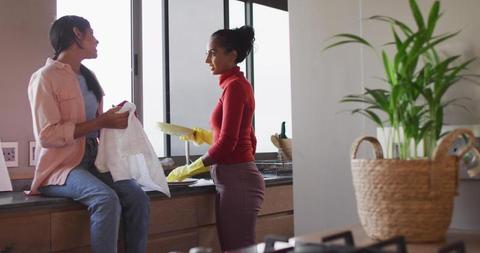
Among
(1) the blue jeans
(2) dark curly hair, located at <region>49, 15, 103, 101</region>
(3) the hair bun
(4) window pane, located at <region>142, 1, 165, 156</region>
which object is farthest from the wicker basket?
(4) window pane, located at <region>142, 1, 165, 156</region>

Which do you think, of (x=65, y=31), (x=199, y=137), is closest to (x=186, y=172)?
(x=199, y=137)

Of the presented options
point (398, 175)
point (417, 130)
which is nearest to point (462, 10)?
point (417, 130)

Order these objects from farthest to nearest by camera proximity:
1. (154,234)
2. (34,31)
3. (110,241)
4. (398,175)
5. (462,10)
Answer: (34,31)
(154,234)
(110,241)
(462,10)
(398,175)

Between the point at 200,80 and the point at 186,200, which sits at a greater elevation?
the point at 200,80

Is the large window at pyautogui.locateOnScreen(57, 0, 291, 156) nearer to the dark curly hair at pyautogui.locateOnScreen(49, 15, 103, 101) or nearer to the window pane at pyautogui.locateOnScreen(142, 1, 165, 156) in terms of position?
the window pane at pyautogui.locateOnScreen(142, 1, 165, 156)

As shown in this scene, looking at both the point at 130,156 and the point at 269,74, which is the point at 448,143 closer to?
the point at 130,156

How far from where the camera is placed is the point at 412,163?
84 centimetres

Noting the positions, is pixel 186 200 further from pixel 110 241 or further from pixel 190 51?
pixel 190 51

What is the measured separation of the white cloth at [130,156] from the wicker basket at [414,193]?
4.14ft

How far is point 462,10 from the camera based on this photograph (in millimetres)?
1018

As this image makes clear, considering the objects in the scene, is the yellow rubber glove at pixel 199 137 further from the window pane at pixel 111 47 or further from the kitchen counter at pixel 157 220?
the window pane at pixel 111 47

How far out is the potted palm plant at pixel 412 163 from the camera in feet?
2.74

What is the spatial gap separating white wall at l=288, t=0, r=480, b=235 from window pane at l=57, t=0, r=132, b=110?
60.2 inches

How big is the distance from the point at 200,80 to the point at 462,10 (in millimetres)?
2453
